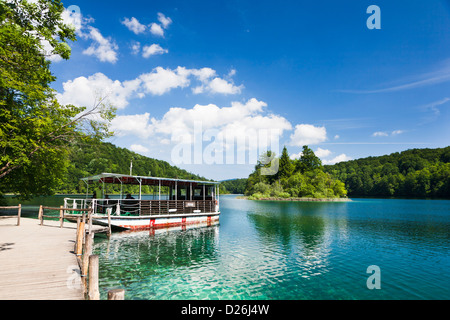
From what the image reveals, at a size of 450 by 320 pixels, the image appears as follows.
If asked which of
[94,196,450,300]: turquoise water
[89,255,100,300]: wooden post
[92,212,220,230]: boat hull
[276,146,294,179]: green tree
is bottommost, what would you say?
[94,196,450,300]: turquoise water

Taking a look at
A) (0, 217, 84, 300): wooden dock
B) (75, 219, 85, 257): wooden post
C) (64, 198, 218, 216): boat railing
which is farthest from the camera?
(64, 198, 218, 216): boat railing

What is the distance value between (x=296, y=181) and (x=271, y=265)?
251 feet

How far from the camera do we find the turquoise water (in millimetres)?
8875

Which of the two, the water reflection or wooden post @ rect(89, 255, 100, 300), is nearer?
wooden post @ rect(89, 255, 100, 300)

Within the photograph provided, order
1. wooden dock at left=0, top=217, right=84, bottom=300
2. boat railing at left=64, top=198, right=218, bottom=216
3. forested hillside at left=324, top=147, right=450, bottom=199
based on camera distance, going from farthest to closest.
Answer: forested hillside at left=324, top=147, right=450, bottom=199
boat railing at left=64, top=198, right=218, bottom=216
wooden dock at left=0, top=217, right=84, bottom=300

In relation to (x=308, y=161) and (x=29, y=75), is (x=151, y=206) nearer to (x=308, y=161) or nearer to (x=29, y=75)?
(x=29, y=75)

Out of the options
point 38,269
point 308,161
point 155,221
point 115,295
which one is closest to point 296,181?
point 308,161

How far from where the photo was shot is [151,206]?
68.3 ft

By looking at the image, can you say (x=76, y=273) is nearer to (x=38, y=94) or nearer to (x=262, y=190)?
(x=38, y=94)

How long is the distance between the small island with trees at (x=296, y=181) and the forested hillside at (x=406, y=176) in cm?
4332

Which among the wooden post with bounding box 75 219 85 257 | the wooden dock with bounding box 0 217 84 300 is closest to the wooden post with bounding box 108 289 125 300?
the wooden dock with bounding box 0 217 84 300

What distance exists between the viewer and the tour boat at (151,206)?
18828mm

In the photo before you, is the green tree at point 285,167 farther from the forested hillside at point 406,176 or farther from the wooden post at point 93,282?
the wooden post at point 93,282

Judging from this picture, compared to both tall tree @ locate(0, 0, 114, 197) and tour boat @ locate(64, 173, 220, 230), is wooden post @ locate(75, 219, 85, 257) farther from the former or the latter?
tour boat @ locate(64, 173, 220, 230)
